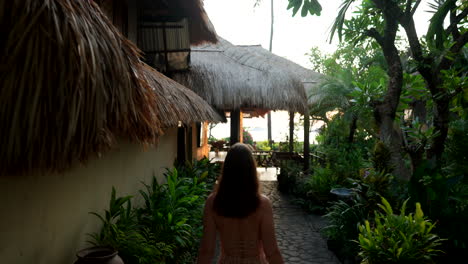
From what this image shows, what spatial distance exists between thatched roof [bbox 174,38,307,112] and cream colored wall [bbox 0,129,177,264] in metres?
4.43

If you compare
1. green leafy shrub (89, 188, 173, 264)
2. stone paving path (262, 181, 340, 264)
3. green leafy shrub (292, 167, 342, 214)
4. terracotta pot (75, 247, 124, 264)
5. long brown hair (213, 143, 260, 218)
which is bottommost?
stone paving path (262, 181, 340, 264)

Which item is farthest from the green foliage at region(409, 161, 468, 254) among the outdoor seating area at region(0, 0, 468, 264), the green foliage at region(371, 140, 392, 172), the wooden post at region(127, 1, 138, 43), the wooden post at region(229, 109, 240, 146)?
the wooden post at region(229, 109, 240, 146)

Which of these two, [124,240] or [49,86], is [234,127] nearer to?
[124,240]

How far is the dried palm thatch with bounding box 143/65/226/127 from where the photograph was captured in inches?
164

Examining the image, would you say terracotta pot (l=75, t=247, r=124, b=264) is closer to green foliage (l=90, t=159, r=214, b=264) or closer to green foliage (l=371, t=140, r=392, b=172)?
green foliage (l=90, t=159, r=214, b=264)

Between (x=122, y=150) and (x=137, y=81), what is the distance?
216cm

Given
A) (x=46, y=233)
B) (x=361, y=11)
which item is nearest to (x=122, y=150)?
(x=46, y=233)

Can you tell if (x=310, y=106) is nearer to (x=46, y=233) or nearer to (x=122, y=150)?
(x=122, y=150)

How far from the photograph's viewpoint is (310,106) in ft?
34.0

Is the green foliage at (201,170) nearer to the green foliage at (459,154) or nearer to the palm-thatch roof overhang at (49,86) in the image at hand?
the green foliage at (459,154)

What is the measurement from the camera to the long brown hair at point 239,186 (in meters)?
2.16

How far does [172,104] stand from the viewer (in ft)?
15.6

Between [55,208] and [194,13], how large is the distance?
5.04 m

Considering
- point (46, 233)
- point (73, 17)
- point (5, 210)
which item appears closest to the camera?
point (73, 17)
